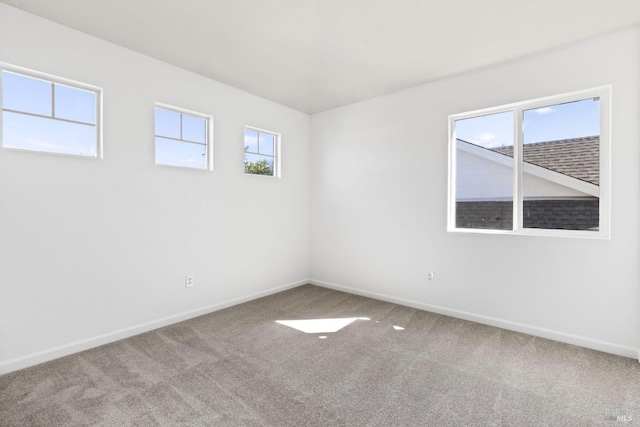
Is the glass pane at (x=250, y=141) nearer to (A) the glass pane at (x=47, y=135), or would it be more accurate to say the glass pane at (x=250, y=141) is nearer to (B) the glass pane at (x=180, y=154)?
(B) the glass pane at (x=180, y=154)

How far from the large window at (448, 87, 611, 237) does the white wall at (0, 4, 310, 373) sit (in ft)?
8.77

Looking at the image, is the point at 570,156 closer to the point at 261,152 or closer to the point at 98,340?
the point at 261,152

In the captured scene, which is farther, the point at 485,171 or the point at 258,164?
the point at 258,164

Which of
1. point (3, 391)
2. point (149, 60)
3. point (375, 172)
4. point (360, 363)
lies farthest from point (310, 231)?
point (3, 391)

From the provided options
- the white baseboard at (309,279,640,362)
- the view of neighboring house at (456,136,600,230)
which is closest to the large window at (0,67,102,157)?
the white baseboard at (309,279,640,362)

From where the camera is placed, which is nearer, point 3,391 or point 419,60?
point 3,391

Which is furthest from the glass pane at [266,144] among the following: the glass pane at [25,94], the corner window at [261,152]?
the glass pane at [25,94]

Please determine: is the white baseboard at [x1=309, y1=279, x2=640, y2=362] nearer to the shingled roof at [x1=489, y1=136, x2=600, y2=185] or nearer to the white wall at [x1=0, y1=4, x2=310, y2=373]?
A: the shingled roof at [x1=489, y1=136, x2=600, y2=185]

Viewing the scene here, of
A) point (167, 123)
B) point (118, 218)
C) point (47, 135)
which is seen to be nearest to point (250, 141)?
point (167, 123)

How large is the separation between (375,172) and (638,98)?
2.59m

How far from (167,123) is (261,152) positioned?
1339 millimetres

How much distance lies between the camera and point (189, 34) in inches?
107

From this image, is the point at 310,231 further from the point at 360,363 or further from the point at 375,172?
the point at 360,363

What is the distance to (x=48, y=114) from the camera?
8.55ft
